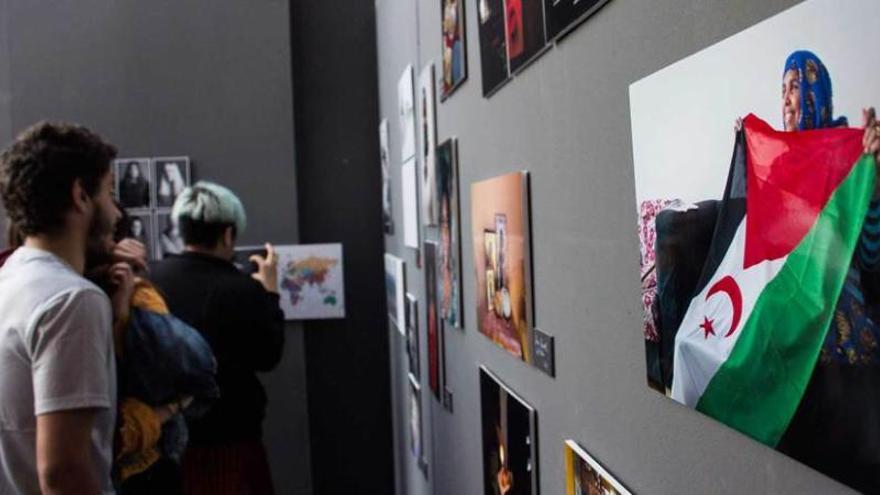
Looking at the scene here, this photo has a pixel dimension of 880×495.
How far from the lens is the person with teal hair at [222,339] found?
3158 mm

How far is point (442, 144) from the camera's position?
8.20 ft

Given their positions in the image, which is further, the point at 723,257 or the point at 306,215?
the point at 306,215

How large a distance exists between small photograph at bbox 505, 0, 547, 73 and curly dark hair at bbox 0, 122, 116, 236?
112 cm

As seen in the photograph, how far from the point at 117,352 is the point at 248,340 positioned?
101 centimetres

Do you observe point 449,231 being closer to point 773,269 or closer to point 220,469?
point 220,469

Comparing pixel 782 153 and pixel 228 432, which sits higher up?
pixel 782 153

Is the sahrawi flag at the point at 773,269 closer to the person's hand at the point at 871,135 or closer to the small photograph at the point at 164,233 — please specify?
the person's hand at the point at 871,135

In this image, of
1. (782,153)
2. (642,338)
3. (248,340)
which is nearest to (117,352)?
(248,340)

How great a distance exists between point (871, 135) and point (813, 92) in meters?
0.07

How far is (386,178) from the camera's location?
4.78 meters

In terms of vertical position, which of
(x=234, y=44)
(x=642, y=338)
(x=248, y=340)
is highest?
(x=234, y=44)

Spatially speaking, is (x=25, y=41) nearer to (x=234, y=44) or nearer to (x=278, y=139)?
(x=234, y=44)

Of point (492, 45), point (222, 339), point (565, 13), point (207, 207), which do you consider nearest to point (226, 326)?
point (222, 339)

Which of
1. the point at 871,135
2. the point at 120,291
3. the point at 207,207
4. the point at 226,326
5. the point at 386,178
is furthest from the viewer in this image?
the point at 386,178
